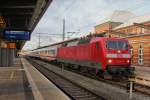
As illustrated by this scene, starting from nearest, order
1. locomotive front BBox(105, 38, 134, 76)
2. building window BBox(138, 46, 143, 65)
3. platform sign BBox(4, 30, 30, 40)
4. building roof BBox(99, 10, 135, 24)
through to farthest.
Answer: locomotive front BBox(105, 38, 134, 76), platform sign BBox(4, 30, 30, 40), building window BBox(138, 46, 143, 65), building roof BBox(99, 10, 135, 24)

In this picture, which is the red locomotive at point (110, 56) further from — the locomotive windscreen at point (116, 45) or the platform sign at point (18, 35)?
the platform sign at point (18, 35)

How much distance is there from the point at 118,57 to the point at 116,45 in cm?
94

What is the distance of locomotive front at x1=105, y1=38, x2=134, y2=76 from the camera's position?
68.3ft

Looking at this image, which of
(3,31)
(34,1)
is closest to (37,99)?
(34,1)

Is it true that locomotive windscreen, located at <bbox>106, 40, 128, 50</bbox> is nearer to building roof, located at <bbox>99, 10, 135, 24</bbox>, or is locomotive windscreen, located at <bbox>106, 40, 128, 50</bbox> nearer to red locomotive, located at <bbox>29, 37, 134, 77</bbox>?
red locomotive, located at <bbox>29, 37, 134, 77</bbox>

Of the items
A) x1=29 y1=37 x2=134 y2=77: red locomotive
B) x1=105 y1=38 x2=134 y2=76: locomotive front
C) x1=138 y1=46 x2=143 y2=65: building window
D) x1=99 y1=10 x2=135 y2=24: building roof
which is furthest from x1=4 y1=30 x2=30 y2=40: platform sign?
x1=99 y1=10 x2=135 y2=24: building roof

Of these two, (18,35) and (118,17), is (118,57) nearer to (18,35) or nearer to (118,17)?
(18,35)

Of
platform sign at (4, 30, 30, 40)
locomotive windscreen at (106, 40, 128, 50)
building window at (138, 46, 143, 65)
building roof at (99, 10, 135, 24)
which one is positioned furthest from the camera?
building roof at (99, 10, 135, 24)

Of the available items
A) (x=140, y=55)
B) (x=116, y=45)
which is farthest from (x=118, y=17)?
(x=116, y=45)

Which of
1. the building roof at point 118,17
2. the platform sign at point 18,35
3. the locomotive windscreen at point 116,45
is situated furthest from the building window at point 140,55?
the building roof at point 118,17

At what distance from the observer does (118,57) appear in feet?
69.4

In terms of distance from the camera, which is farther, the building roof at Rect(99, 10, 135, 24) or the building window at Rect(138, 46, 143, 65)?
the building roof at Rect(99, 10, 135, 24)

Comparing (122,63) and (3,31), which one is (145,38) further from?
(3,31)

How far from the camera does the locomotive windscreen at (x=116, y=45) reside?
845 inches
